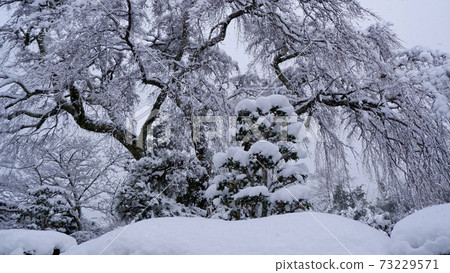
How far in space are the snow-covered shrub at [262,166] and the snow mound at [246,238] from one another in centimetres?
131

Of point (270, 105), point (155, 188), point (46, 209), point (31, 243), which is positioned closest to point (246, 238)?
point (31, 243)

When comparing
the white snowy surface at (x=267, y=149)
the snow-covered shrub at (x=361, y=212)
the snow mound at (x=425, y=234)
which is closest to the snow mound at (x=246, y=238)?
the snow mound at (x=425, y=234)

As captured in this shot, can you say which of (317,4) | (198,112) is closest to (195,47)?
(198,112)

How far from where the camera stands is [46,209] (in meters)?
5.15

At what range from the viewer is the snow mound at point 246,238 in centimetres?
173

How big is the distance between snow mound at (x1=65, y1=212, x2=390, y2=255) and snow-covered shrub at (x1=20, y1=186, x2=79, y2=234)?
3.75 m

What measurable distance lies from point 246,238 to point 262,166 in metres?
1.81

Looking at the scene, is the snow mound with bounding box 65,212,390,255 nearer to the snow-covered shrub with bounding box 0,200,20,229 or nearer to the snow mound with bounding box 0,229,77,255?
the snow mound with bounding box 0,229,77,255

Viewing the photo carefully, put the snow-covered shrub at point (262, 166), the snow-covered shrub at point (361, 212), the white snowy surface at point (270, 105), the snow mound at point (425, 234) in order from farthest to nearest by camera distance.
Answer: the snow-covered shrub at point (361, 212)
the white snowy surface at point (270, 105)
the snow-covered shrub at point (262, 166)
the snow mound at point (425, 234)

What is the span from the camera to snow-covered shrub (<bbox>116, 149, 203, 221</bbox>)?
4680mm

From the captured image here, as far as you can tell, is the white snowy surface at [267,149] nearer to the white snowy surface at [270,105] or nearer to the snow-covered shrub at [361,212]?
the white snowy surface at [270,105]

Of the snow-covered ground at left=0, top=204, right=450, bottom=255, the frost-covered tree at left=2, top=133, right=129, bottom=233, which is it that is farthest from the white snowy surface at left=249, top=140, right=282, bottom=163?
the frost-covered tree at left=2, top=133, right=129, bottom=233

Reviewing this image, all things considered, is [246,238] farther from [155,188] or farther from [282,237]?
[155,188]
